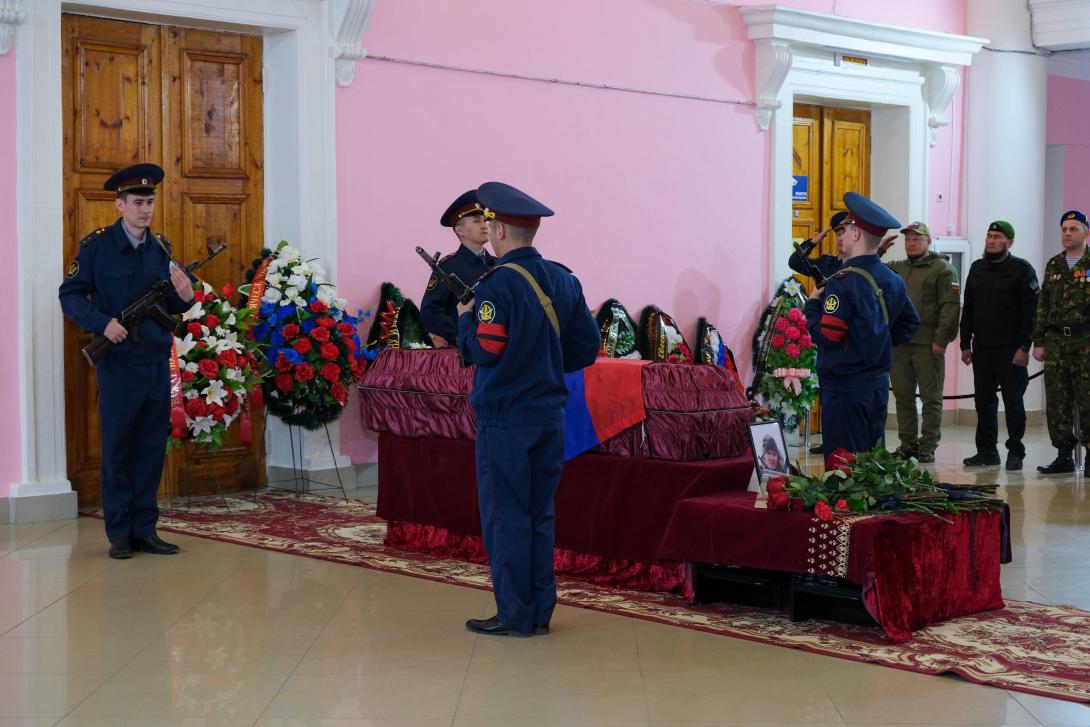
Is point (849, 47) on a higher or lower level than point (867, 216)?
higher

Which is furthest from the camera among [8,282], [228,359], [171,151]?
[171,151]

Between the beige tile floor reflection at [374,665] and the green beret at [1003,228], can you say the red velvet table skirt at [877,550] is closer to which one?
the beige tile floor reflection at [374,665]

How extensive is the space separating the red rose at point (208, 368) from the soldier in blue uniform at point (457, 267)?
4.87 ft

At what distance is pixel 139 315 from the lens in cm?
660

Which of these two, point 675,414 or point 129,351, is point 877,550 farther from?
point 129,351

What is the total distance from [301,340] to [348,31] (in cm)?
204

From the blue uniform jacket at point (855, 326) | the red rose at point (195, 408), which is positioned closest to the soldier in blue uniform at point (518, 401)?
the blue uniform jacket at point (855, 326)

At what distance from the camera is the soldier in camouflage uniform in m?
A: 9.41

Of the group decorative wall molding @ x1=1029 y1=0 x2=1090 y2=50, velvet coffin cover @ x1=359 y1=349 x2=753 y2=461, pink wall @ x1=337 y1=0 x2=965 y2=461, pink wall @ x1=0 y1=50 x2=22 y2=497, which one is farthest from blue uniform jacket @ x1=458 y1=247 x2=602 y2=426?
decorative wall molding @ x1=1029 y1=0 x2=1090 y2=50

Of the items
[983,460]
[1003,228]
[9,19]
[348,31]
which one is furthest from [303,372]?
[1003,228]

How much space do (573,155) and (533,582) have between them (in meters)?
5.39

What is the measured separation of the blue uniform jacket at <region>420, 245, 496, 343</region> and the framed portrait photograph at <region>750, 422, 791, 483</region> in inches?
66.1

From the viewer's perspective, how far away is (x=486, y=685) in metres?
4.57

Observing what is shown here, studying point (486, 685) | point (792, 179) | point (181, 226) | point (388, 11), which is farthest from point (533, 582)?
point (792, 179)
